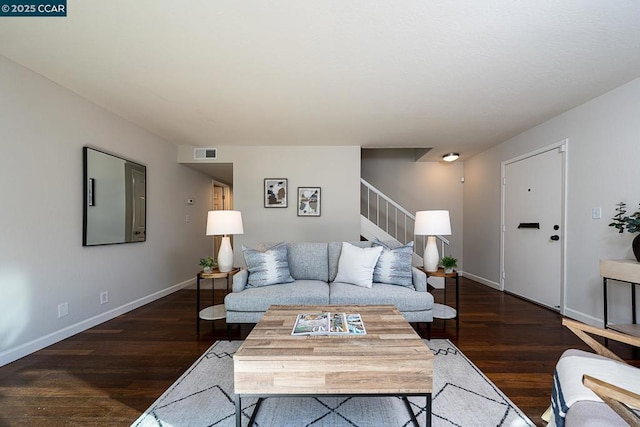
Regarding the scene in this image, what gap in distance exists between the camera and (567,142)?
3.12 meters

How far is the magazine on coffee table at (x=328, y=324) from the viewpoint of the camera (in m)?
1.59

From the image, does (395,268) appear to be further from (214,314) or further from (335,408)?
(214,314)

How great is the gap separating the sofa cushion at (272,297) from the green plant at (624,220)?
2.55 metres

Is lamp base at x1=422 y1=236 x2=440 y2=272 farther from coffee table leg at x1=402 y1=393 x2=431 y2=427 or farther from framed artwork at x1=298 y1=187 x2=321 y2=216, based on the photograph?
framed artwork at x1=298 y1=187 x2=321 y2=216

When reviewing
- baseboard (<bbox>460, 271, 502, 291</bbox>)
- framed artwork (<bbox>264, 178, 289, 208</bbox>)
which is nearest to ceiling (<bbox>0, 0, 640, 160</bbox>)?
framed artwork (<bbox>264, 178, 289, 208</bbox>)

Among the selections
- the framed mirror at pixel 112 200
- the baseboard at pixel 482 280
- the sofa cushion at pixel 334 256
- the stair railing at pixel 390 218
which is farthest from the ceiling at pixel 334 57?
the baseboard at pixel 482 280

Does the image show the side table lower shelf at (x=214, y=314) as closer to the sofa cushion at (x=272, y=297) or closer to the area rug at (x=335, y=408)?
the sofa cushion at (x=272, y=297)

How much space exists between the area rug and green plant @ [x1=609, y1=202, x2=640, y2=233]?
1774mm

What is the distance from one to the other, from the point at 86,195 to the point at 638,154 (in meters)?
5.09

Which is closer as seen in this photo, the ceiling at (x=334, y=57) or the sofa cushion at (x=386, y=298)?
the ceiling at (x=334, y=57)

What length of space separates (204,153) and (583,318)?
529 centimetres

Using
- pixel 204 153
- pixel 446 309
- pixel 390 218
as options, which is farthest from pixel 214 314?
pixel 390 218

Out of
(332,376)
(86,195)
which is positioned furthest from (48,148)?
(332,376)

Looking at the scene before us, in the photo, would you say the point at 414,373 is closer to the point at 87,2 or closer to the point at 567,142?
the point at 87,2
